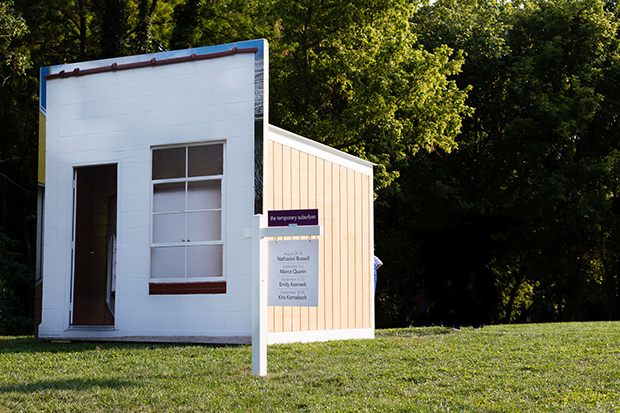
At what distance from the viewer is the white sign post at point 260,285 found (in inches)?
251

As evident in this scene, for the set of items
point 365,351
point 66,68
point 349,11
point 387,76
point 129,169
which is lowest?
point 365,351

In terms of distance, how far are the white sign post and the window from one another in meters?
3.13

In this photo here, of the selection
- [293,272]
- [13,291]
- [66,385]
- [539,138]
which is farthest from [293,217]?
[539,138]

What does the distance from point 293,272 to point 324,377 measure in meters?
0.99

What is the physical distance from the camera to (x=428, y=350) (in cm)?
819

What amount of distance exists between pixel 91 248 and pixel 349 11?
1148cm

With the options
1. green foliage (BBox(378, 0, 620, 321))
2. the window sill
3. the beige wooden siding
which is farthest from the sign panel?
green foliage (BBox(378, 0, 620, 321))

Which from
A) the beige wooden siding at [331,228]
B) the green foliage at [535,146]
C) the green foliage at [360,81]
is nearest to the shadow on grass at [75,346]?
the beige wooden siding at [331,228]

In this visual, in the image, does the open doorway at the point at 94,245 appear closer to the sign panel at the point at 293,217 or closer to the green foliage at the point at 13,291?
the sign panel at the point at 293,217

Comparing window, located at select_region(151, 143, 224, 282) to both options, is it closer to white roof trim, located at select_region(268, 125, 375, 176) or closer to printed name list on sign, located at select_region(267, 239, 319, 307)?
white roof trim, located at select_region(268, 125, 375, 176)

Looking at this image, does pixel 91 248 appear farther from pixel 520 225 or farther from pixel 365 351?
pixel 520 225

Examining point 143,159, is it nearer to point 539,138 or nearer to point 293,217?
point 293,217

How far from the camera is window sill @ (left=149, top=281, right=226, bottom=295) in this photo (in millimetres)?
9438

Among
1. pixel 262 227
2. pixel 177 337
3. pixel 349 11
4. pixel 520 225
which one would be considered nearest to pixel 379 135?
pixel 349 11
